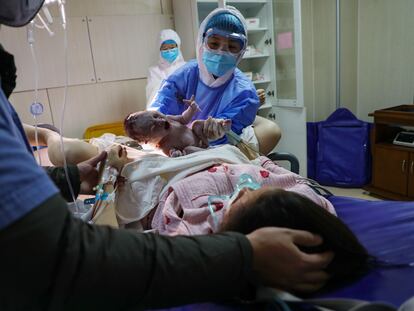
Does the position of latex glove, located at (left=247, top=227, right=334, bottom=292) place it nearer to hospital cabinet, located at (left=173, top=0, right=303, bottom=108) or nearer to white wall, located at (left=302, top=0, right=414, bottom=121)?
hospital cabinet, located at (left=173, top=0, right=303, bottom=108)

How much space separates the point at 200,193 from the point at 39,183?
76cm

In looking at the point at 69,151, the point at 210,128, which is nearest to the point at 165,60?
the point at 210,128

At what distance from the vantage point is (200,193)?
1.19 meters

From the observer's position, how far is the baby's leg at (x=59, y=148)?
5.10 feet

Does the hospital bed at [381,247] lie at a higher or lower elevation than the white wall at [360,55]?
lower

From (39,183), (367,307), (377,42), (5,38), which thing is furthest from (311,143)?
(39,183)

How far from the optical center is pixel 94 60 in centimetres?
299

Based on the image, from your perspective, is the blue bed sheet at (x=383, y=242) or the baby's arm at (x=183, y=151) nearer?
the blue bed sheet at (x=383, y=242)

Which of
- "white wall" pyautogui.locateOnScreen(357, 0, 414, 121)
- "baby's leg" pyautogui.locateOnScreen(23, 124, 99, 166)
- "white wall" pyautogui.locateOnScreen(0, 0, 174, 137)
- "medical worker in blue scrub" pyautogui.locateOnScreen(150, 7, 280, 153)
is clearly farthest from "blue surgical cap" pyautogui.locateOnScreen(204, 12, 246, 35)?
"white wall" pyautogui.locateOnScreen(357, 0, 414, 121)

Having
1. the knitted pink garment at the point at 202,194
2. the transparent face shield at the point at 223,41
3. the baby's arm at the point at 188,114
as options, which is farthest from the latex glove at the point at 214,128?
the transparent face shield at the point at 223,41

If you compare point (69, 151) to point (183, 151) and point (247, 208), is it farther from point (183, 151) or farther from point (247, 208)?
point (247, 208)

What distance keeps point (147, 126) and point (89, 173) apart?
1.41 feet

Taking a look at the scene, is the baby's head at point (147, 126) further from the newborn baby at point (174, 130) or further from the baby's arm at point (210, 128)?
the baby's arm at point (210, 128)

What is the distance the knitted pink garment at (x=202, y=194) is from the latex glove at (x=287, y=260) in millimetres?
329
